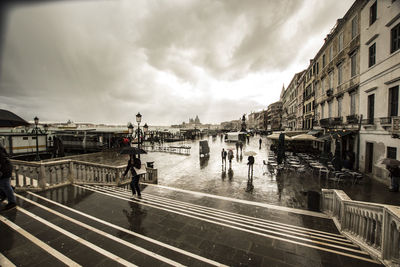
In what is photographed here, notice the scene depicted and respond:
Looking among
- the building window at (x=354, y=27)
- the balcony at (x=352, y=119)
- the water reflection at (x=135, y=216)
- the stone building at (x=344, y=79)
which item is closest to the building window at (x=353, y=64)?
the stone building at (x=344, y=79)

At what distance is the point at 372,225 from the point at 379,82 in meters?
11.2

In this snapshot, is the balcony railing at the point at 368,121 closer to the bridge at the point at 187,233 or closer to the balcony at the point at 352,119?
the balcony at the point at 352,119

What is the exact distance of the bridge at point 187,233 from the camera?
3.22 m

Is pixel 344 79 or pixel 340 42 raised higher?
pixel 340 42

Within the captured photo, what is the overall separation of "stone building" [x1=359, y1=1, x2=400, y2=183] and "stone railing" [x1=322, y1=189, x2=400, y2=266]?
5542 millimetres

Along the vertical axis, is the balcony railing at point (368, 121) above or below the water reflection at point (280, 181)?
above

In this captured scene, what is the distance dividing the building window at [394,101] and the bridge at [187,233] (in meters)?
8.14

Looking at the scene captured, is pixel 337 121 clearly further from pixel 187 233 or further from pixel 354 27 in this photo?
pixel 187 233

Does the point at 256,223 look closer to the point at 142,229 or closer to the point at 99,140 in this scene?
the point at 142,229

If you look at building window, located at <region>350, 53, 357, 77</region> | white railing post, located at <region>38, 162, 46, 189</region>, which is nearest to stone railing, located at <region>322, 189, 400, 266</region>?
white railing post, located at <region>38, 162, 46, 189</region>

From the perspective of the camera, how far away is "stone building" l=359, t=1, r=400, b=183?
353 inches

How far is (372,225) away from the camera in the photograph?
3889 mm

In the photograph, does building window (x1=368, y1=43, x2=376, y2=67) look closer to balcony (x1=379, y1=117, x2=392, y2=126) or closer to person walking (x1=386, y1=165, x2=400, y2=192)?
balcony (x1=379, y1=117, x2=392, y2=126)

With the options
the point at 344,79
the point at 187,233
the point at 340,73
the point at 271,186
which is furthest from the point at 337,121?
the point at 187,233
